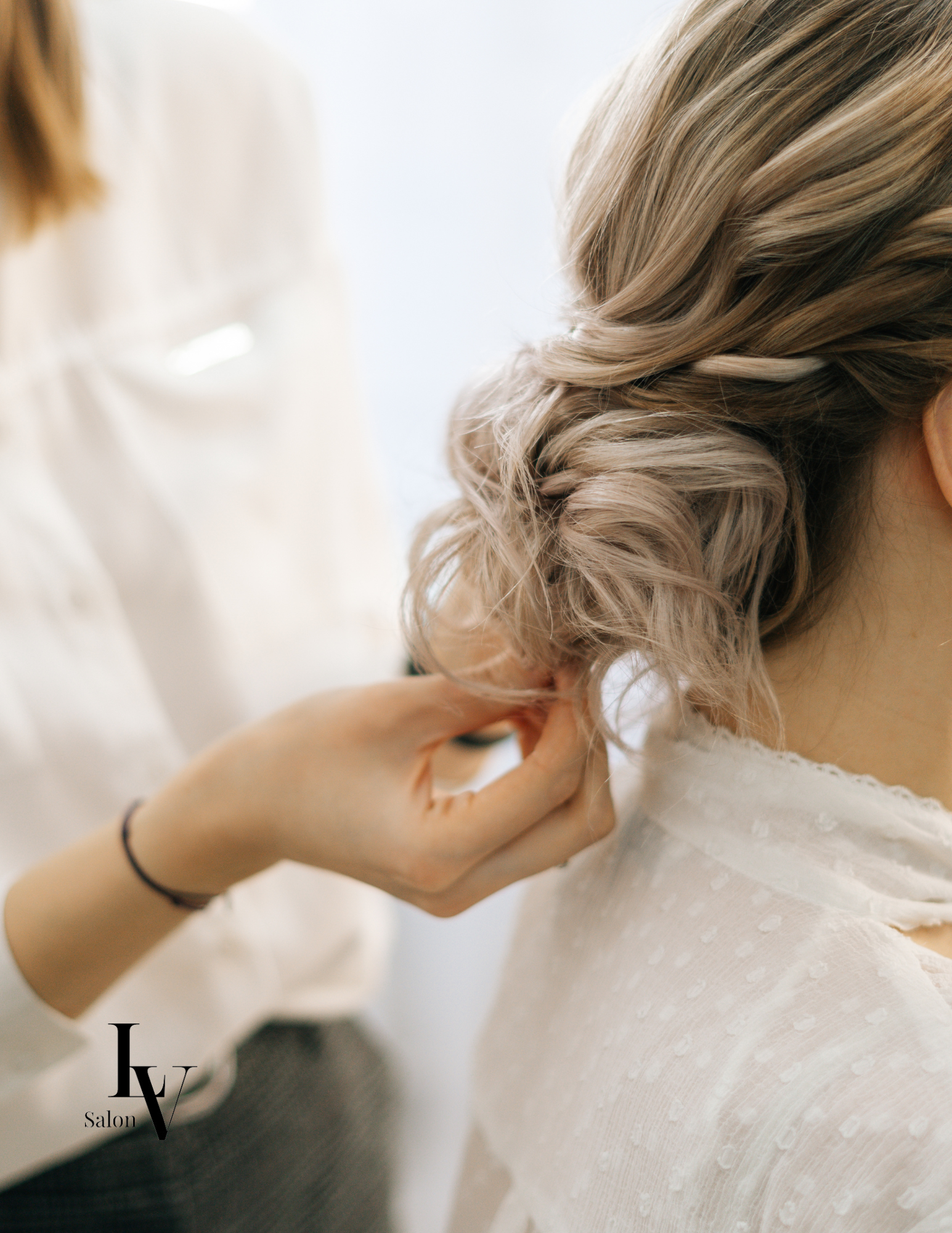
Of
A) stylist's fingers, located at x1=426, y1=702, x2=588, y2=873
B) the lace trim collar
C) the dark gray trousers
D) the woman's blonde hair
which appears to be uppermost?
the woman's blonde hair

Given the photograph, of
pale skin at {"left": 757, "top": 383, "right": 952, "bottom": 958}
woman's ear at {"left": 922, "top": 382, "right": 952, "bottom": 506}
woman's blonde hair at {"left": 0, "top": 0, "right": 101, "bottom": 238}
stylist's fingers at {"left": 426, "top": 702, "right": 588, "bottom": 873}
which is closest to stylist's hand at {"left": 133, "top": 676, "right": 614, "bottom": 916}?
stylist's fingers at {"left": 426, "top": 702, "right": 588, "bottom": 873}

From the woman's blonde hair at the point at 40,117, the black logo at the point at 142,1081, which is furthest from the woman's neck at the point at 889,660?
the woman's blonde hair at the point at 40,117

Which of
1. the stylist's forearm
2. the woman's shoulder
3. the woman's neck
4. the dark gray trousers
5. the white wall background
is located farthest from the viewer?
the white wall background

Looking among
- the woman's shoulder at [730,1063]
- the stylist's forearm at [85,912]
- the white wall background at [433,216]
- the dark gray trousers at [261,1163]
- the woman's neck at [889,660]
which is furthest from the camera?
the white wall background at [433,216]

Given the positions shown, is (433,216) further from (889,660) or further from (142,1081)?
(142,1081)

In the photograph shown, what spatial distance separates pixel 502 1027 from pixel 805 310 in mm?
507

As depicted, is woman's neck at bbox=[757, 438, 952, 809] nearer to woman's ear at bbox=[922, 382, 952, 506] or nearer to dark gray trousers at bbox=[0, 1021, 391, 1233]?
woman's ear at bbox=[922, 382, 952, 506]

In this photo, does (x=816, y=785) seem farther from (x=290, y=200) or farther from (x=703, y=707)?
(x=290, y=200)

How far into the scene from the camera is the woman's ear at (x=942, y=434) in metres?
0.47

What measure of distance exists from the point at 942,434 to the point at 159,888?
21.7 inches

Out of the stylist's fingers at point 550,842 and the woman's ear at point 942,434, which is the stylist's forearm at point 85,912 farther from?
the woman's ear at point 942,434

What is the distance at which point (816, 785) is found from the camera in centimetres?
51

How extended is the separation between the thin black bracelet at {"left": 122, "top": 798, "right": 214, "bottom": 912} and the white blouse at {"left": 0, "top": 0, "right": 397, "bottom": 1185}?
0.11 metres

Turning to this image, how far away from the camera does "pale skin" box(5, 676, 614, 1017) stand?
0.54m
